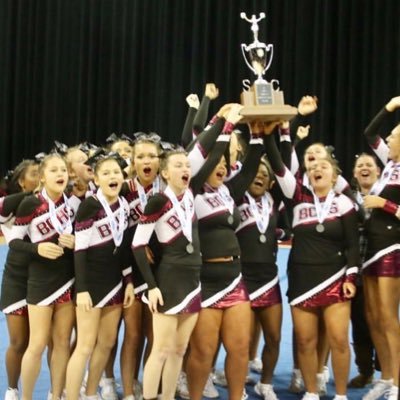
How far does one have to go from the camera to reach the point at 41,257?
394 centimetres

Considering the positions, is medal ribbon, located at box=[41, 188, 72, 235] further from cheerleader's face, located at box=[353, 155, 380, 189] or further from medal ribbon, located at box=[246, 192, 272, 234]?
cheerleader's face, located at box=[353, 155, 380, 189]

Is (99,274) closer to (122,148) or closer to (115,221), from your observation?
(115,221)

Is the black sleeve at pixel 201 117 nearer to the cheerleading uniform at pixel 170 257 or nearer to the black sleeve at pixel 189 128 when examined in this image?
the black sleeve at pixel 189 128

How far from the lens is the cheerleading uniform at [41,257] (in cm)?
391

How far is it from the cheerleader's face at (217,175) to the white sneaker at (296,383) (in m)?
1.46

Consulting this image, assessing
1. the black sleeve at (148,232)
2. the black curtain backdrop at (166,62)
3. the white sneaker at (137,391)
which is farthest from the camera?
→ the black curtain backdrop at (166,62)

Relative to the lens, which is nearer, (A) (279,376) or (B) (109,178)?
(B) (109,178)

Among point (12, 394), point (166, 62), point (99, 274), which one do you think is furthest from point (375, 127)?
point (166, 62)

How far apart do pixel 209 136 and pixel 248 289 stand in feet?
3.20

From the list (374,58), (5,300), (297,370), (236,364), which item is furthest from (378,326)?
(374,58)

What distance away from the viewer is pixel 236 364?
13.3 ft

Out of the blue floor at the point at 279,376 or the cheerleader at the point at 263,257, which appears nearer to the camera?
the cheerleader at the point at 263,257

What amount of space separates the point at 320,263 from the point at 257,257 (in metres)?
0.39

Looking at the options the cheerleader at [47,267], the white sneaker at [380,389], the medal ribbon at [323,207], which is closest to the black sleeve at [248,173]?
the medal ribbon at [323,207]
